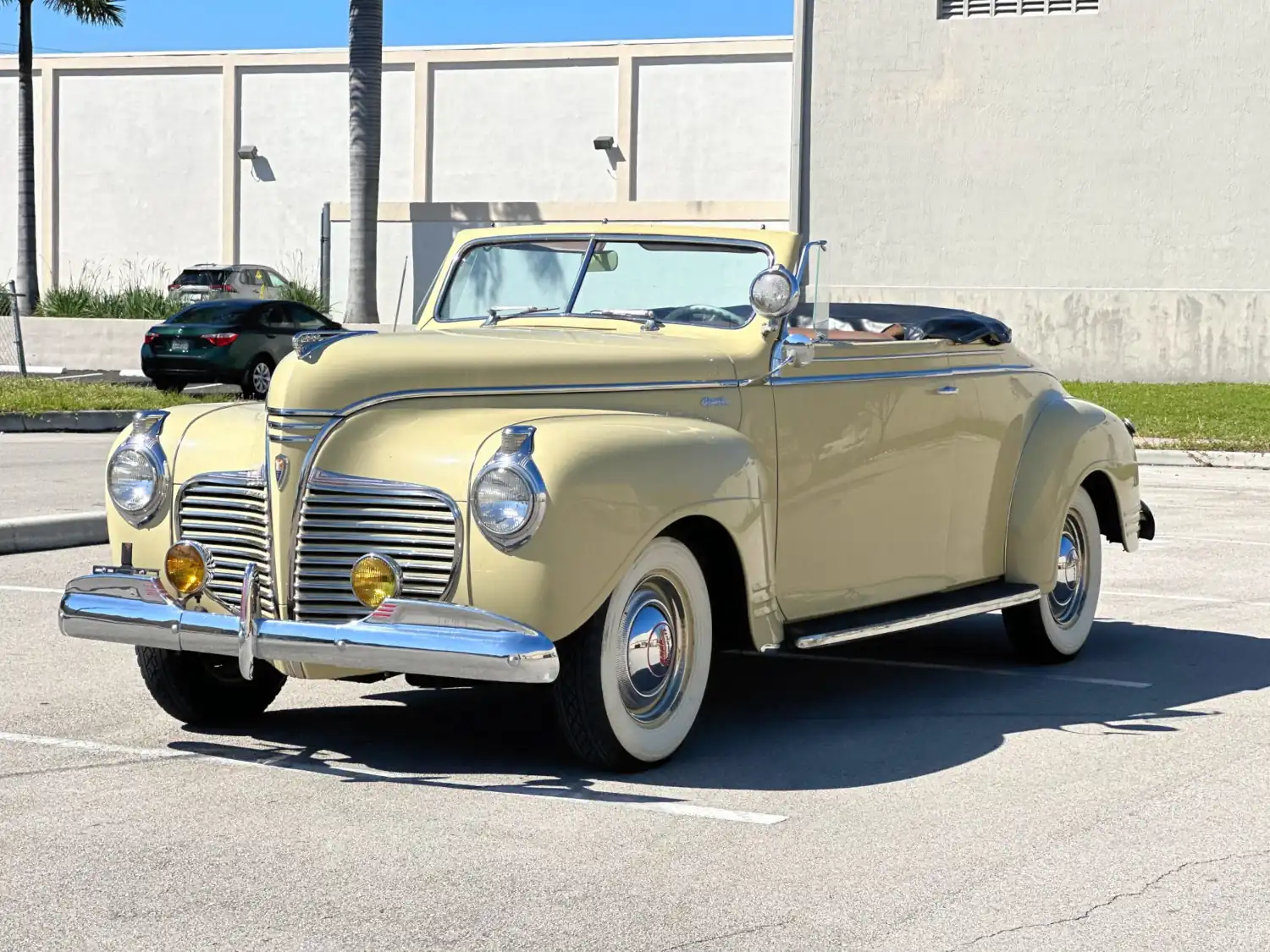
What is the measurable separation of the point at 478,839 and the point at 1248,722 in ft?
10.5

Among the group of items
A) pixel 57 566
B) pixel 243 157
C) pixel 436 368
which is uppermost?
pixel 243 157

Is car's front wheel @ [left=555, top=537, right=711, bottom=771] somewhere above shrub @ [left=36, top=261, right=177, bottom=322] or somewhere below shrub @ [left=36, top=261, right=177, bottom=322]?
below

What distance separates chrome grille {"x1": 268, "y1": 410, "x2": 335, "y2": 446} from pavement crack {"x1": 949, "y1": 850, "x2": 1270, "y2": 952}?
2.49m

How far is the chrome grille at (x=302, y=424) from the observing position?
5.63 metres

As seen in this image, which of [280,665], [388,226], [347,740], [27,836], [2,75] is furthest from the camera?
[2,75]

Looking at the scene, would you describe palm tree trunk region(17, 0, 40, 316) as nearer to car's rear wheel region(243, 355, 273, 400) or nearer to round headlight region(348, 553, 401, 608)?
car's rear wheel region(243, 355, 273, 400)

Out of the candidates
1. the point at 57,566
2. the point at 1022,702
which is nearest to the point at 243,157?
the point at 57,566

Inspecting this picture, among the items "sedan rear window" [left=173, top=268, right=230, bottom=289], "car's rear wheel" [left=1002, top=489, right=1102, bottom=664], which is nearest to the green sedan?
"sedan rear window" [left=173, top=268, right=230, bottom=289]

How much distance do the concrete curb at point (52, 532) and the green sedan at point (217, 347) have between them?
46.4 feet

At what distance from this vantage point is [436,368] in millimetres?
5828

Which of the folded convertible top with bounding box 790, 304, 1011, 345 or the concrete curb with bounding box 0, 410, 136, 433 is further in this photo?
the concrete curb with bounding box 0, 410, 136, 433

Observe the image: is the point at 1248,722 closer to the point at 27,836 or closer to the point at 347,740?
the point at 347,740

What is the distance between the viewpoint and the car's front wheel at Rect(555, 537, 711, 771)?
5656 millimetres

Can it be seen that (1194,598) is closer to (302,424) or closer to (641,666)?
(641,666)
